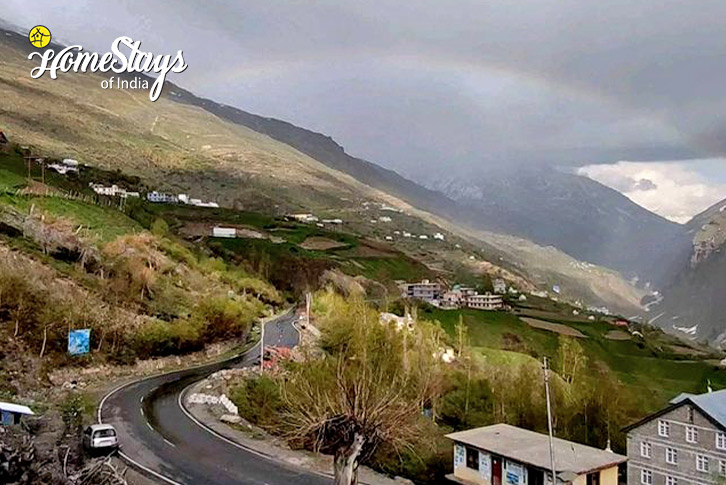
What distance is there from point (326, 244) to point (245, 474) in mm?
110397

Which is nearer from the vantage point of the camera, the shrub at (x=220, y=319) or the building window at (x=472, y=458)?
the building window at (x=472, y=458)

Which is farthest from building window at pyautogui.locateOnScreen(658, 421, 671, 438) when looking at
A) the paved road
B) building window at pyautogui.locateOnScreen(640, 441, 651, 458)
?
the paved road

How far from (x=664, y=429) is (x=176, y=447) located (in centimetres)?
2235

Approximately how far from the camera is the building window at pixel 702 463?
29.7 metres

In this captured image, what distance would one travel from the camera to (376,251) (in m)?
144

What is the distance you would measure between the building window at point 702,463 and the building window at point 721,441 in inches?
A: 35.1

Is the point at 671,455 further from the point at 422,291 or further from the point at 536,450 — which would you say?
the point at 422,291

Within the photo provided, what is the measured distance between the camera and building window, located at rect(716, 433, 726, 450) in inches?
1144

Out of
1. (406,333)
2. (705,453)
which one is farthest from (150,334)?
(705,453)

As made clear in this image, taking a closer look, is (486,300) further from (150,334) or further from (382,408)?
(382,408)

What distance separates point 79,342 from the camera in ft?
151

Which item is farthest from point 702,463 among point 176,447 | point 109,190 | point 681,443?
point 109,190

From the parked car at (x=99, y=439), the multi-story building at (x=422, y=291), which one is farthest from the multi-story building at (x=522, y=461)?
the multi-story building at (x=422, y=291)

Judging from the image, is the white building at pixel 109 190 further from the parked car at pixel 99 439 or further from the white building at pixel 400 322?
the parked car at pixel 99 439
